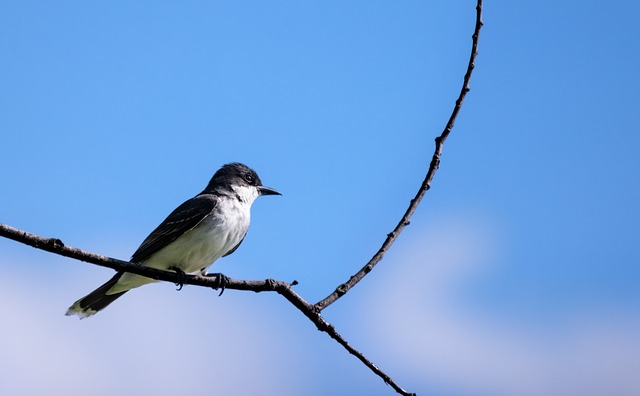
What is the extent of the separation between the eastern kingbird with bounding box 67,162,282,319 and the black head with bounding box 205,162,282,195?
0.58 meters

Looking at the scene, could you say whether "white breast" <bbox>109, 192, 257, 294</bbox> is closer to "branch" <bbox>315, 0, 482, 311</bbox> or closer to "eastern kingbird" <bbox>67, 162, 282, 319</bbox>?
"eastern kingbird" <bbox>67, 162, 282, 319</bbox>

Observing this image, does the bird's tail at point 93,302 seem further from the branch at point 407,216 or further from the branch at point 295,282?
the branch at point 407,216

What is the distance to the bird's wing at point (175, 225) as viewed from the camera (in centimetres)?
972

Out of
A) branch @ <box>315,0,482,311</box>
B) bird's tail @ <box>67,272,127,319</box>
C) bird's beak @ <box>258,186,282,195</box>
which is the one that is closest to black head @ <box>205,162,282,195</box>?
bird's beak @ <box>258,186,282,195</box>

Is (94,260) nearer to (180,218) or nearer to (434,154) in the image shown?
(434,154)

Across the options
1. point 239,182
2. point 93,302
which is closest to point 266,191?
point 239,182

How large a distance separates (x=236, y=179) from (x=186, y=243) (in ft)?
5.85

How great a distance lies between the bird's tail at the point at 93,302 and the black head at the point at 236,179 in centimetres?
208

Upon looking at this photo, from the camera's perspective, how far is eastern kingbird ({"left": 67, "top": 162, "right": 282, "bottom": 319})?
31.7ft

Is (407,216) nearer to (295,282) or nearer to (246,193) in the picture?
(295,282)

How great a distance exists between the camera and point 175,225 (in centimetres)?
982

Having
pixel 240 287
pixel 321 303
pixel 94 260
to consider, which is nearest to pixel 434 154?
pixel 321 303

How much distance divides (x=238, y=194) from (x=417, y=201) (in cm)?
636

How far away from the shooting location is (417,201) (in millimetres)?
4656
